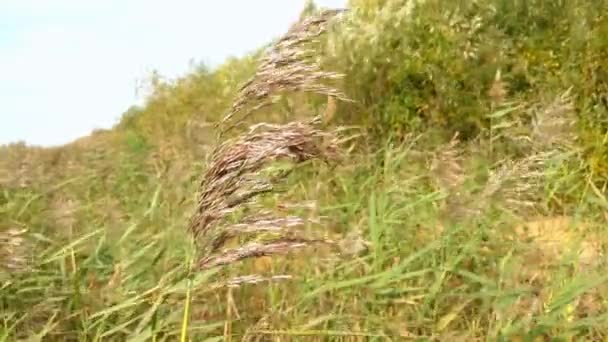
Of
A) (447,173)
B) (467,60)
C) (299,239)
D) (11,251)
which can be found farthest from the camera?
(467,60)

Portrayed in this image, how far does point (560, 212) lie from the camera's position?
5.71 m

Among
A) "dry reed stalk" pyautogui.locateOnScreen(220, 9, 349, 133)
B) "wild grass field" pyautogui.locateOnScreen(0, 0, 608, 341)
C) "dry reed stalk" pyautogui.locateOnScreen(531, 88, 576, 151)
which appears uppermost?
"dry reed stalk" pyautogui.locateOnScreen(220, 9, 349, 133)

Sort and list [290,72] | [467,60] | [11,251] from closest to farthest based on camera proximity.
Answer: [290,72], [11,251], [467,60]

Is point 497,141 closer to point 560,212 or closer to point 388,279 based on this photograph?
point 560,212

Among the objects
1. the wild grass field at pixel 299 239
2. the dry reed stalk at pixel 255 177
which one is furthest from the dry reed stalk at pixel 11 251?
the dry reed stalk at pixel 255 177

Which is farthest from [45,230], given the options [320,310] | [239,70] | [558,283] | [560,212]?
[239,70]

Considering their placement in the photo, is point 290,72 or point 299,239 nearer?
point 299,239

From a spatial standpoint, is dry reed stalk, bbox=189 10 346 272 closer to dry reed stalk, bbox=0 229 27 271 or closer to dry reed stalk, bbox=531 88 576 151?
dry reed stalk, bbox=0 229 27 271

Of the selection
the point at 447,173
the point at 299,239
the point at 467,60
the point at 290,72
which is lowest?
the point at 447,173

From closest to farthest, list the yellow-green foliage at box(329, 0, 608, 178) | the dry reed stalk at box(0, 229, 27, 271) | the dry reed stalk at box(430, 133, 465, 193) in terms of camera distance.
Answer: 1. the dry reed stalk at box(0, 229, 27, 271)
2. the dry reed stalk at box(430, 133, 465, 193)
3. the yellow-green foliage at box(329, 0, 608, 178)

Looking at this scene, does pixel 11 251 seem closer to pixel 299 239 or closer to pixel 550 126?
pixel 299 239

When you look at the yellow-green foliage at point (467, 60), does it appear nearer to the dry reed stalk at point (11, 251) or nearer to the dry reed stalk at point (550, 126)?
the dry reed stalk at point (550, 126)

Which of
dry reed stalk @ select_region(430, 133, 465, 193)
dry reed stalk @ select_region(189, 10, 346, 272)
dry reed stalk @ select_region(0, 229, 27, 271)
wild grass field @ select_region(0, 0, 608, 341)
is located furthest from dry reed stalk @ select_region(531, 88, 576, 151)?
dry reed stalk @ select_region(0, 229, 27, 271)

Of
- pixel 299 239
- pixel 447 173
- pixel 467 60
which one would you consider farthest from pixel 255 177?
pixel 467 60
